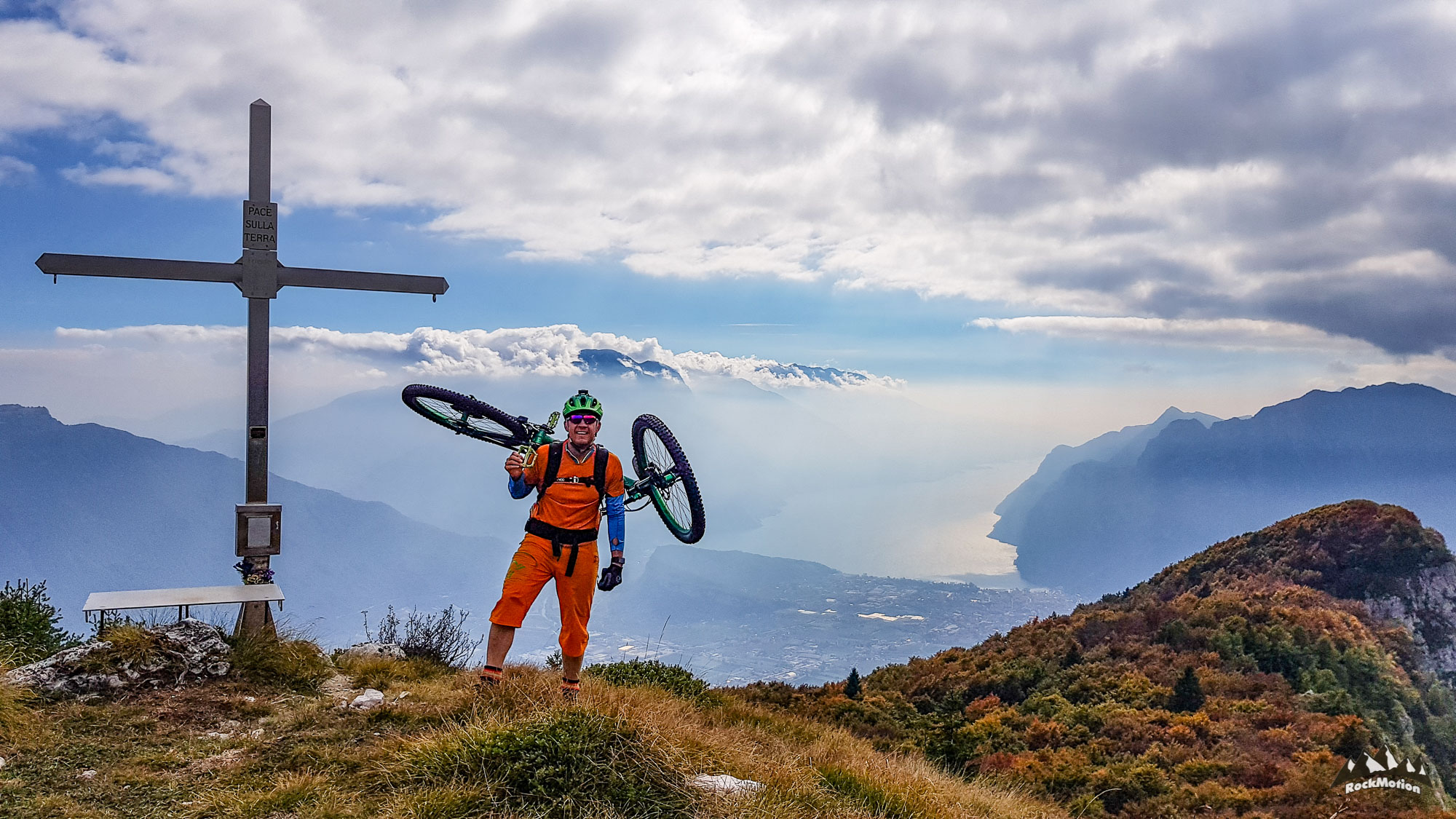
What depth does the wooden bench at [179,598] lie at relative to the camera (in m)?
8.09

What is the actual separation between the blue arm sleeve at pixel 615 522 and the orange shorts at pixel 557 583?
0.58ft

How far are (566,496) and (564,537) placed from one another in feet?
1.02

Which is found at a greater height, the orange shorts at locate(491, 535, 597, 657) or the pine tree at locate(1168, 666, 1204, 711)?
the orange shorts at locate(491, 535, 597, 657)

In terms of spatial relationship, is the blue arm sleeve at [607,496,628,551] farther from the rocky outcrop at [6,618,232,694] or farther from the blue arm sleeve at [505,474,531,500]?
the rocky outcrop at [6,618,232,694]

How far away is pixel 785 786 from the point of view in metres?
5.45

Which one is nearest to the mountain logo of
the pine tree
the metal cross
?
the pine tree

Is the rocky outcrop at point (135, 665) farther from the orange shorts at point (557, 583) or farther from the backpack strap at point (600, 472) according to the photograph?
the backpack strap at point (600, 472)

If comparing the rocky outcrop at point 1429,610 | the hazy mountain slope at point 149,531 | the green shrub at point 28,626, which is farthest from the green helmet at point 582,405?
the hazy mountain slope at point 149,531

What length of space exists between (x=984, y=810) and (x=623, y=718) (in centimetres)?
314

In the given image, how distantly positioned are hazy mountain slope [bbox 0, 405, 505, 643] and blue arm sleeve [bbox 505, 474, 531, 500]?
5788 inches

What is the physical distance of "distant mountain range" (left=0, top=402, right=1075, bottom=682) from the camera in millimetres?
101938

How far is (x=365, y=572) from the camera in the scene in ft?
589

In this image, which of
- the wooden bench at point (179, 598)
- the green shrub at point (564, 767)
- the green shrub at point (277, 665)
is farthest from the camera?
the wooden bench at point (179, 598)

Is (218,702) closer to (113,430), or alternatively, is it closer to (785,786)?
(785,786)
